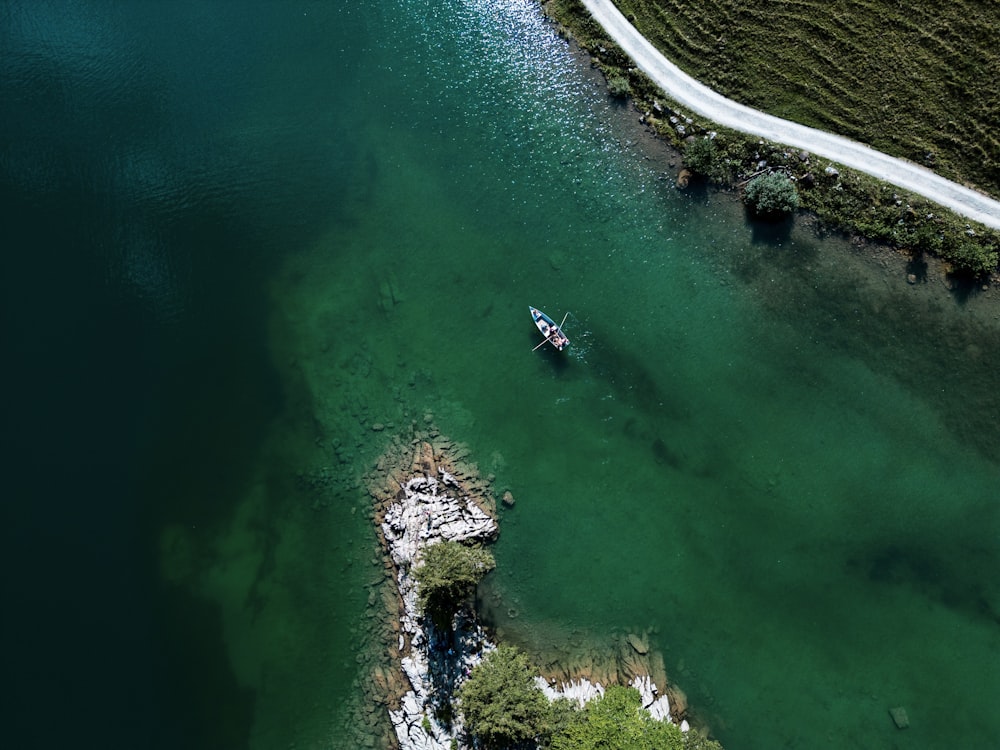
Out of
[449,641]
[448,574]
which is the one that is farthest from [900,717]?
[448,574]

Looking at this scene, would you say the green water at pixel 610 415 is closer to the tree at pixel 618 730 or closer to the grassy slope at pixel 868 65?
the tree at pixel 618 730

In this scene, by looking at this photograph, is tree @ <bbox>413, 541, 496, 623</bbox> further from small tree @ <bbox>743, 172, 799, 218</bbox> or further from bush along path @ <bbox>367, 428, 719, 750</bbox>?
small tree @ <bbox>743, 172, 799, 218</bbox>

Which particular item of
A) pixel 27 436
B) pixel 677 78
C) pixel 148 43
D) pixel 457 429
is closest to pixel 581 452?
pixel 457 429

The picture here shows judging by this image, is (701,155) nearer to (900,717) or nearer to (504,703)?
(504,703)

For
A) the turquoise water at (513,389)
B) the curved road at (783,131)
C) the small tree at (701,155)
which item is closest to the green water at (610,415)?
the turquoise water at (513,389)

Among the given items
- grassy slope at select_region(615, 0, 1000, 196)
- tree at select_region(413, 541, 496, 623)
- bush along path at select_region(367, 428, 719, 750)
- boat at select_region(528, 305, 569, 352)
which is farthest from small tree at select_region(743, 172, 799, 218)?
tree at select_region(413, 541, 496, 623)
